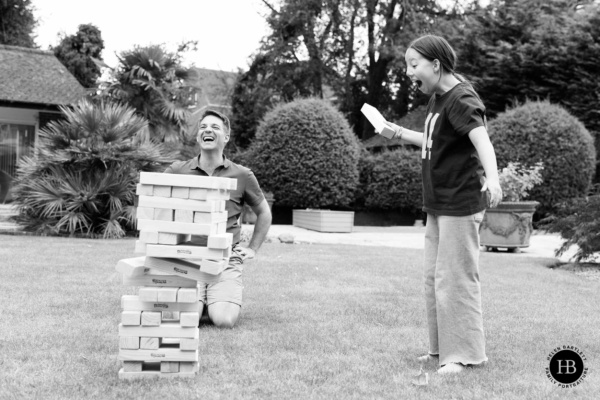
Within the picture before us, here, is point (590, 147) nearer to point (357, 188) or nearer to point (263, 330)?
point (357, 188)

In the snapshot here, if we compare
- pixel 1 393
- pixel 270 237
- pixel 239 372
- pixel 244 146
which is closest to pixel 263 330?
pixel 239 372

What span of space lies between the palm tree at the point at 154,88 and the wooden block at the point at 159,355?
14268 millimetres

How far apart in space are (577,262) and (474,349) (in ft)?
21.6

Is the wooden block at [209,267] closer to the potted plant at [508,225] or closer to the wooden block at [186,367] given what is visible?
the wooden block at [186,367]

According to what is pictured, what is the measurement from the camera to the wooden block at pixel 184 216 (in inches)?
155

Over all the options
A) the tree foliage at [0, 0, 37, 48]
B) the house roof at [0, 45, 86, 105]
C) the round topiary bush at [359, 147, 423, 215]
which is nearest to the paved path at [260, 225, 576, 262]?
the round topiary bush at [359, 147, 423, 215]

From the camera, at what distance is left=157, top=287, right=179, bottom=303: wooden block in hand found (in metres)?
3.78

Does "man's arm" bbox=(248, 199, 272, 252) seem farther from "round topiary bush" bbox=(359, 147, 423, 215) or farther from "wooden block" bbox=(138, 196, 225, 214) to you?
"round topiary bush" bbox=(359, 147, 423, 215)

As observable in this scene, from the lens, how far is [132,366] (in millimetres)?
3672

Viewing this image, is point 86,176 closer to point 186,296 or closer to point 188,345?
point 186,296

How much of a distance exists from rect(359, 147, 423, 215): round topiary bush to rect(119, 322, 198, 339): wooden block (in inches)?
649

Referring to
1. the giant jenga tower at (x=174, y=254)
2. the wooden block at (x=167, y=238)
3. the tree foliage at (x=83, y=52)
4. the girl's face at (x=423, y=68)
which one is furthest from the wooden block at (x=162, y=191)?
the tree foliage at (x=83, y=52)

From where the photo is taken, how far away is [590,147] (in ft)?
61.4

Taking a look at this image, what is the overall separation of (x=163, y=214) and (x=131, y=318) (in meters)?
0.63
